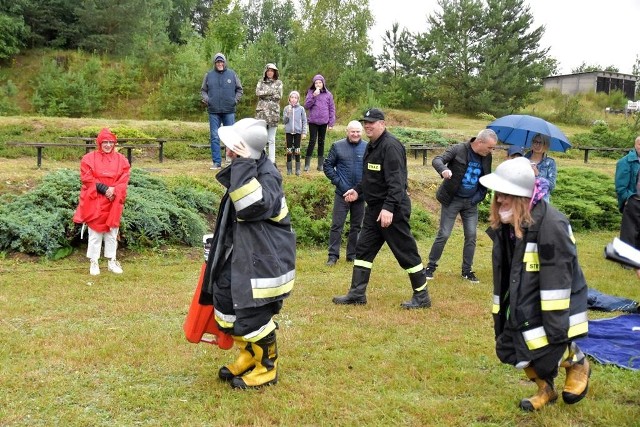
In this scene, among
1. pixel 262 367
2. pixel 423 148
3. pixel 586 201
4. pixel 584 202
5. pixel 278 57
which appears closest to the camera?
pixel 262 367

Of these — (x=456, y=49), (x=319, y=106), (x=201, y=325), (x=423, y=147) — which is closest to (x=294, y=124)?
(x=319, y=106)

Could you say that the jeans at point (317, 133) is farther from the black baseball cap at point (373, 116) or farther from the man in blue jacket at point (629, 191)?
the black baseball cap at point (373, 116)

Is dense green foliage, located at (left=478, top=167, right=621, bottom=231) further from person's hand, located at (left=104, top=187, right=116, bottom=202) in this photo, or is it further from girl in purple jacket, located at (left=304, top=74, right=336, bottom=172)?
person's hand, located at (left=104, top=187, right=116, bottom=202)

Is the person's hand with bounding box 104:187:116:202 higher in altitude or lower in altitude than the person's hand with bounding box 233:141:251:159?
lower

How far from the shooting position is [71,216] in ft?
31.8

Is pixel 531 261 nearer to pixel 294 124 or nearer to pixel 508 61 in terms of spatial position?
pixel 294 124

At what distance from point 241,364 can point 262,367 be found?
0.17 metres

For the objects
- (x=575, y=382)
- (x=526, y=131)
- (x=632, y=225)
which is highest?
(x=526, y=131)

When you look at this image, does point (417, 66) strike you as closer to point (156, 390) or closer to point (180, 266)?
point (180, 266)

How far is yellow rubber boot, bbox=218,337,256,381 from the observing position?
4910 millimetres

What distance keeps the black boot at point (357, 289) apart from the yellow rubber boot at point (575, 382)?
10.4 feet

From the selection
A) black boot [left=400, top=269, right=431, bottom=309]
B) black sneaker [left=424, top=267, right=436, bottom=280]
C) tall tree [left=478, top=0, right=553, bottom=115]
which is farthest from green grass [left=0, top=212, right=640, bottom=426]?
tall tree [left=478, top=0, right=553, bottom=115]

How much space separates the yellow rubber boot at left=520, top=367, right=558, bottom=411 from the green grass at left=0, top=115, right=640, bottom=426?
0.07m

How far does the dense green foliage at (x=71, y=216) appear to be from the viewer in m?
9.36
